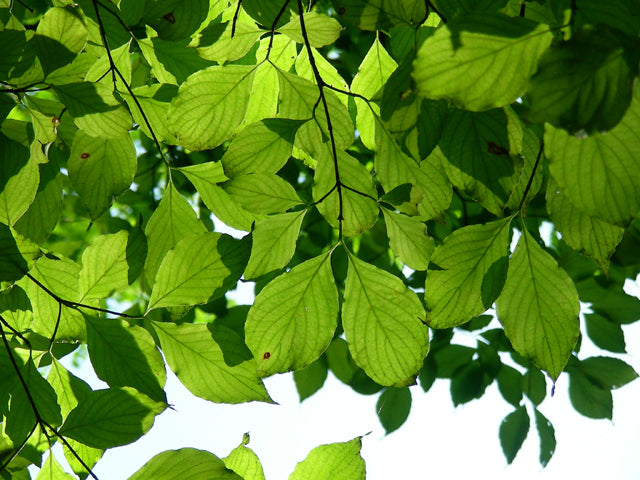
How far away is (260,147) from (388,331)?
23 cm

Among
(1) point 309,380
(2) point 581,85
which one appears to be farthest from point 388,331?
(1) point 309,380

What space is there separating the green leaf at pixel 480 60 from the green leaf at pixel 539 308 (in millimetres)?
211

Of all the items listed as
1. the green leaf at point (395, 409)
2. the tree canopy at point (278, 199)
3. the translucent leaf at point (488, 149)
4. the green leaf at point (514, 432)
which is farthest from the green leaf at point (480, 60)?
the green leaf at point (514, 432)

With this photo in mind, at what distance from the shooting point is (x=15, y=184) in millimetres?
557

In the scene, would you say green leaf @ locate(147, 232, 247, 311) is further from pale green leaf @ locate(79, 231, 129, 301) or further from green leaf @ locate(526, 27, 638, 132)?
green leaf @ locate(526, 27, 638, 132)

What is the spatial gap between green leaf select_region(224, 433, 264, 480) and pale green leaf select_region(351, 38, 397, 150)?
386 millimetres

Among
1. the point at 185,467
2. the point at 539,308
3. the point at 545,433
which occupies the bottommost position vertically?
the point at 545,433

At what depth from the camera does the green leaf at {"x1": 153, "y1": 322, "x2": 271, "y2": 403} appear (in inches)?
22.5

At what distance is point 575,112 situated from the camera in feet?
0.98

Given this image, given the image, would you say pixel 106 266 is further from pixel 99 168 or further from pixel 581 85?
pixel 581 85

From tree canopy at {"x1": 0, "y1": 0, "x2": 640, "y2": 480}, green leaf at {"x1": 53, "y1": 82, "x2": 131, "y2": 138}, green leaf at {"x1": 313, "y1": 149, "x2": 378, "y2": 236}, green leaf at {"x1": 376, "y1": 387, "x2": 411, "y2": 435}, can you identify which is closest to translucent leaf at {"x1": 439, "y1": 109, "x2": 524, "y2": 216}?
tree canopy at {"x1": 0, "y1": 0, "x2": 640, "y2": 480}

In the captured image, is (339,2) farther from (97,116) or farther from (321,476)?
(321,476)

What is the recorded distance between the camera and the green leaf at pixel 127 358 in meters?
0.59

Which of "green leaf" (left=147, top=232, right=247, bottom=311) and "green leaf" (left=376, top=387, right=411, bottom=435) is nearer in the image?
"green leaf" (left=147, top=232, right=247, bottom=311)
